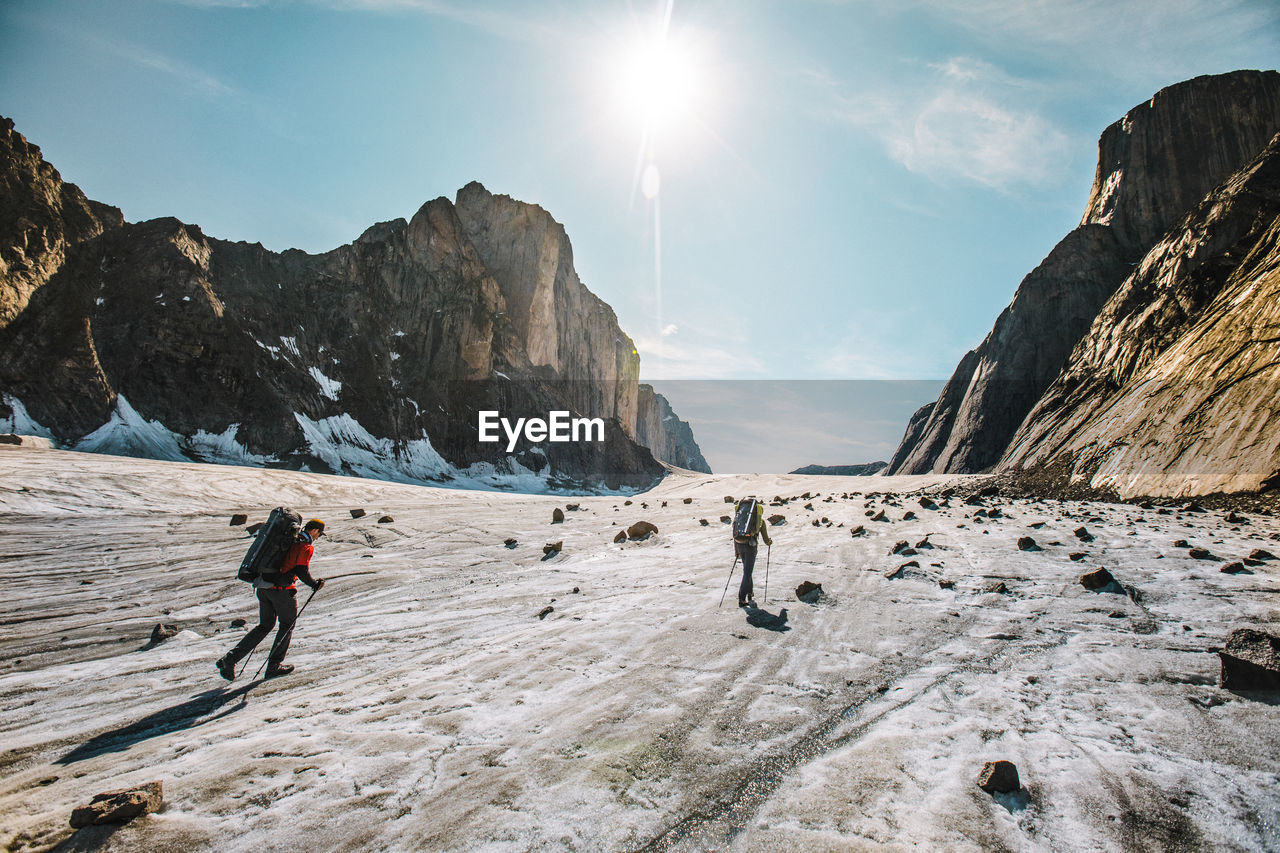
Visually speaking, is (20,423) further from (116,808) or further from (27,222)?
(116,808)

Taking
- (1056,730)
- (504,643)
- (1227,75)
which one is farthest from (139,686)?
(1227,75)

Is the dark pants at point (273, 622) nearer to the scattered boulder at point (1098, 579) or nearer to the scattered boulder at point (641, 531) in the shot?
the scattered boulder at point (641, 531)

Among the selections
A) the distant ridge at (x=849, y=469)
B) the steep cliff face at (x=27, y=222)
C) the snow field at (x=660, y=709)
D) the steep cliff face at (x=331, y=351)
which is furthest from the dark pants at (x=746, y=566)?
the distant ridge at (x=849, y=469)

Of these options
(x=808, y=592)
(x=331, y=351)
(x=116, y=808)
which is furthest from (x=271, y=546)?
(x=331, y=351)

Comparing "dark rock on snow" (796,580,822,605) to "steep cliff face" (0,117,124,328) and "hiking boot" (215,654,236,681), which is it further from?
"steep cliff face" (0,117,124,328)

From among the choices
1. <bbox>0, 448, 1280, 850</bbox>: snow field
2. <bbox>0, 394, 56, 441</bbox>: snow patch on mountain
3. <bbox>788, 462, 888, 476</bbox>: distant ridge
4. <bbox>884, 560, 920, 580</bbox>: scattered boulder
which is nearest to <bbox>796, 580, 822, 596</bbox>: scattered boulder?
<bbox>0, 448, 1280, 850</bbox>: snow field

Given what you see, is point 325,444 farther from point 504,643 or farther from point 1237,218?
point 1237,218
